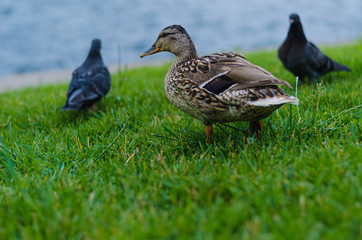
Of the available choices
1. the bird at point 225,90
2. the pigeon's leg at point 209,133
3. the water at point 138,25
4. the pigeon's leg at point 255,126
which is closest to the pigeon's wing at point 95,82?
the bird at point 225,90

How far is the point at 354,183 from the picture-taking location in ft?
6.50

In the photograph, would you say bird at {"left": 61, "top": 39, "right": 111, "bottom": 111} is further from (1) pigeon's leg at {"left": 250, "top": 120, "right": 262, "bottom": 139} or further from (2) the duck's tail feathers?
Result: (2) the duck's tail feathers

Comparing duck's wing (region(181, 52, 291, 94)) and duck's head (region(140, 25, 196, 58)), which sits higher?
duck's head (region(140, 25, 196, 58))

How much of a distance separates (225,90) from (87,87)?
257cm

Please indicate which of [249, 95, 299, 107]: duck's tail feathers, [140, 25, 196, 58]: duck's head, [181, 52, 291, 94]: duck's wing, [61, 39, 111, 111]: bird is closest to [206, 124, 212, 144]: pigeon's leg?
[181, 52, 291, 94]: duck's wing

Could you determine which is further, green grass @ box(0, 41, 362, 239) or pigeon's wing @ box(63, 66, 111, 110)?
pigeon's wing @ box(63, 66, 111, 110)

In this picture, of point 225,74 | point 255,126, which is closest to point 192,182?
point 225,74

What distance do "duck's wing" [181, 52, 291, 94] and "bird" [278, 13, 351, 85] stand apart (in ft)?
7.73

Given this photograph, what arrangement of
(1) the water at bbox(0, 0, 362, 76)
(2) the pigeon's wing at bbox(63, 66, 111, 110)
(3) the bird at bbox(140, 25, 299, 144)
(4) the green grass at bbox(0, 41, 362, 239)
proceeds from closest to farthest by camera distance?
(4) the green grass at bbox(0, 41, 362, 239)
(3) the bird at bbox(140, 25, 299, 144)
(2) the pigeon's wing at bbox(63, 66, 111, 110)
(1) the water at bbox(0, 0, 362, 76)

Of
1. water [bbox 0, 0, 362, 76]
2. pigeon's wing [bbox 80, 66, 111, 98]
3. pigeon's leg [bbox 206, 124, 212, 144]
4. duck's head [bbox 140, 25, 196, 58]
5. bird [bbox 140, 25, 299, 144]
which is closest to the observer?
bird [bbox 140, 25, 299, 144]

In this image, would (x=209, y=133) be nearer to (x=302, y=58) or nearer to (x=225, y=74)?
(x=225, y=74)

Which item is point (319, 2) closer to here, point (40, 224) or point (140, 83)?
point (140, 83)

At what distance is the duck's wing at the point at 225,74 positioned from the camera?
276 cm

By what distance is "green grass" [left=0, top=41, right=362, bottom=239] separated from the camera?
1828 millimetres
